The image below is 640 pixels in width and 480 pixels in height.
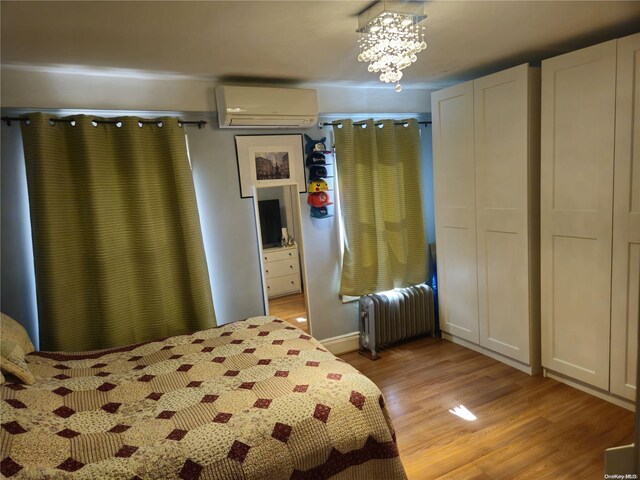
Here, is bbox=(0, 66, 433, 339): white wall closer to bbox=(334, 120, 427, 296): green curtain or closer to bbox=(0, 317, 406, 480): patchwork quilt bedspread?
bbox=(334, 120, 427, 296): green curtain

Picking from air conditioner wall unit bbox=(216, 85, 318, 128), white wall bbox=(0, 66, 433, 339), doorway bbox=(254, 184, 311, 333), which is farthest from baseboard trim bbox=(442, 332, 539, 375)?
air conditioner wall unit bbox=(216, 85, 318, 128)

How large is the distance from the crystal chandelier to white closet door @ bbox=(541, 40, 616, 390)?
133 centimetres

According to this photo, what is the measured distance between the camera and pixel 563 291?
2945mm

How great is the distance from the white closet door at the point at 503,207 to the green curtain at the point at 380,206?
2.24 feet

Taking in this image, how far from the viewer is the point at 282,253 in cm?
360

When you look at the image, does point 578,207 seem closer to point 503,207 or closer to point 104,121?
point 503,207

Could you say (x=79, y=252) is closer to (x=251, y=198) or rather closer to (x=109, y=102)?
(x=109, y=102)

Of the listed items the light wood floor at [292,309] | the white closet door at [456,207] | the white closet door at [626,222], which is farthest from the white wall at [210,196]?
the white closet door at [626,222]

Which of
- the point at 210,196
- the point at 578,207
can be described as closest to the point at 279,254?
the point at 210,196

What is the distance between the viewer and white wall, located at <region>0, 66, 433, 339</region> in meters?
2.69

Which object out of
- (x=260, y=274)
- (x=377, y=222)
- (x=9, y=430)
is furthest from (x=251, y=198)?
(x=9, y=430)

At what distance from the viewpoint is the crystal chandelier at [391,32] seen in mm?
1938

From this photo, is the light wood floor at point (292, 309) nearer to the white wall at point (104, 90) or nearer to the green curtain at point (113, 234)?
the green curtain at point (113, 234)

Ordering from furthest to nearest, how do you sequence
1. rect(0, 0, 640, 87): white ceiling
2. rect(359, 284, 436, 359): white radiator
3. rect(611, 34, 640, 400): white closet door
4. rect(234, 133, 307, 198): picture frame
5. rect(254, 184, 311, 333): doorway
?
rect(359, 284, 436, 359): white radiator < rect(254, 184, 311, 333): doorway < rect(234, 133, 307, 198): picture frame < rect(611, 34, 640, 400): white closet door < rect(0, 0, 640, 87): white ceiling
